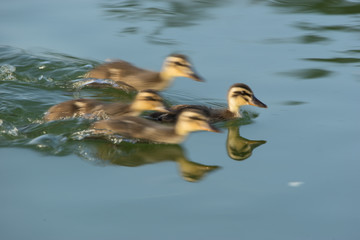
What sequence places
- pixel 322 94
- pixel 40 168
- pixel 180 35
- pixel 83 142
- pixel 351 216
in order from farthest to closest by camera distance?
pixel 180 35 → pixel 322 94 → pixel 83 142 → pixel 40 168 → pixel 351 216

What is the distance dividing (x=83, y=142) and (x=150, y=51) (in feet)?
7.51

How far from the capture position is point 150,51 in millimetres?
6840

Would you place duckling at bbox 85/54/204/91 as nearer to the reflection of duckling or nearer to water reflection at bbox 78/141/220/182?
the reflection of duckling

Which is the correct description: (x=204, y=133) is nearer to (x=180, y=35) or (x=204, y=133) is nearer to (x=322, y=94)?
(x=322, y=94)

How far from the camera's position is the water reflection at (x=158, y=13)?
7.54 m

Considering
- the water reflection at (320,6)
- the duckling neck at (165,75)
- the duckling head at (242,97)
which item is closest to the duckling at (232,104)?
the duckling head at (242,97)

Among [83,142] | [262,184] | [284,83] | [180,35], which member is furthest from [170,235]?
[180,35]

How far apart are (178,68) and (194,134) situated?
1101 mm

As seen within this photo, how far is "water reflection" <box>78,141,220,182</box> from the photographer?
432cm

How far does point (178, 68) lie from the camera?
596 centimetres

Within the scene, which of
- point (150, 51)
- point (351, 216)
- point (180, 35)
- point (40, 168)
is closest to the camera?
point (351, 216)

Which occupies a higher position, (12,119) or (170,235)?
(12,119)

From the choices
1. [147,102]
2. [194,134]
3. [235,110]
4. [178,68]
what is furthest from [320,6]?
[194,134]

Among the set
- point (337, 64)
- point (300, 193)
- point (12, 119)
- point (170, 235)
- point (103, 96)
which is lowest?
point (170, 235)
